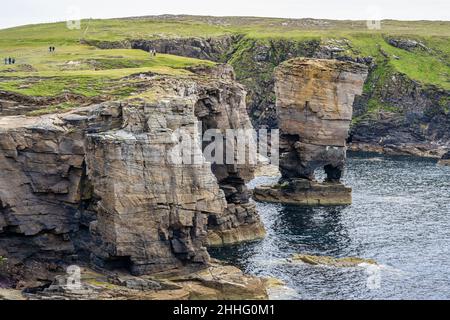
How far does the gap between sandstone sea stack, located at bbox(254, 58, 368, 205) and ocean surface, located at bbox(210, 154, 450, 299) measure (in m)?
4.69

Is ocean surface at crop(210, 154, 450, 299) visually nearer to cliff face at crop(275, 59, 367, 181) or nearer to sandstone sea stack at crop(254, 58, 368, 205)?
sandstone sea stack at crop(254, 58, 368, 205)

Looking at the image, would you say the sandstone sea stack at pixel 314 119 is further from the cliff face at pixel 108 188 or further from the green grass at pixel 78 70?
the cliff face at pixel 108 188

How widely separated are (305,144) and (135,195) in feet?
201

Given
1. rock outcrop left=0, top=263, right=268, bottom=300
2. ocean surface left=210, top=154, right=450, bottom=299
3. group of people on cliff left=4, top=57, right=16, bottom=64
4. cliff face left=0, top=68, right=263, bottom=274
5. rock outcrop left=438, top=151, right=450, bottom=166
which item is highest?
group of people on cliff left=4, top=57, right=16, bottom=64

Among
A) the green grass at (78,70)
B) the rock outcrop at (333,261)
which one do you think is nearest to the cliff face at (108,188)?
the green grass at (78,70)

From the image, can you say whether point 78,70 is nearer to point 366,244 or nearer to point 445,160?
point 366,244

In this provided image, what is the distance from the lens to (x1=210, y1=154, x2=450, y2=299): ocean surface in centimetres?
8769

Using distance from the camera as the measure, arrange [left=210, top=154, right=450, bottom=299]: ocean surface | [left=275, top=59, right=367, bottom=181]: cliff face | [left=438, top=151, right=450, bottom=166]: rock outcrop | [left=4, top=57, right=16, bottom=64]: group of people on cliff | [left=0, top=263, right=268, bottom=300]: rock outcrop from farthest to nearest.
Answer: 1. [left=438, top=151, right=450, bottom=166]: rock outcrop
2. [left=275, top=59, right=367, bottom=181]: cliff face
3. [left=4, top=57, right=16, bottom=64]: group of people on cliff
4. [left=210, top=154, right=450, bottom=299]: ocean surface
5. [left=0, top=263, right=268, bottom=300]: rock outcrop

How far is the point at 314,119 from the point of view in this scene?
138000mm

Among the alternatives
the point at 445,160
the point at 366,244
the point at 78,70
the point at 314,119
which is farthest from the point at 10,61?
the point at 445,160

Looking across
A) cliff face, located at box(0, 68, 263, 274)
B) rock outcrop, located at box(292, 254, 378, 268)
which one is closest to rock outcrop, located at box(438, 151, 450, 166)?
rock outcrop, located at box(292, 254, 378, 268)

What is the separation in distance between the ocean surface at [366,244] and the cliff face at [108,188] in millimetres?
12303

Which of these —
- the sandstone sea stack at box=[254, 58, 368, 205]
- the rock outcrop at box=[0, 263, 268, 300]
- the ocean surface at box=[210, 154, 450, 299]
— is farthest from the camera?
the sandstone sea stack at box=[254, 58, 368, 205]

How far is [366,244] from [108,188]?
40.0 metres
